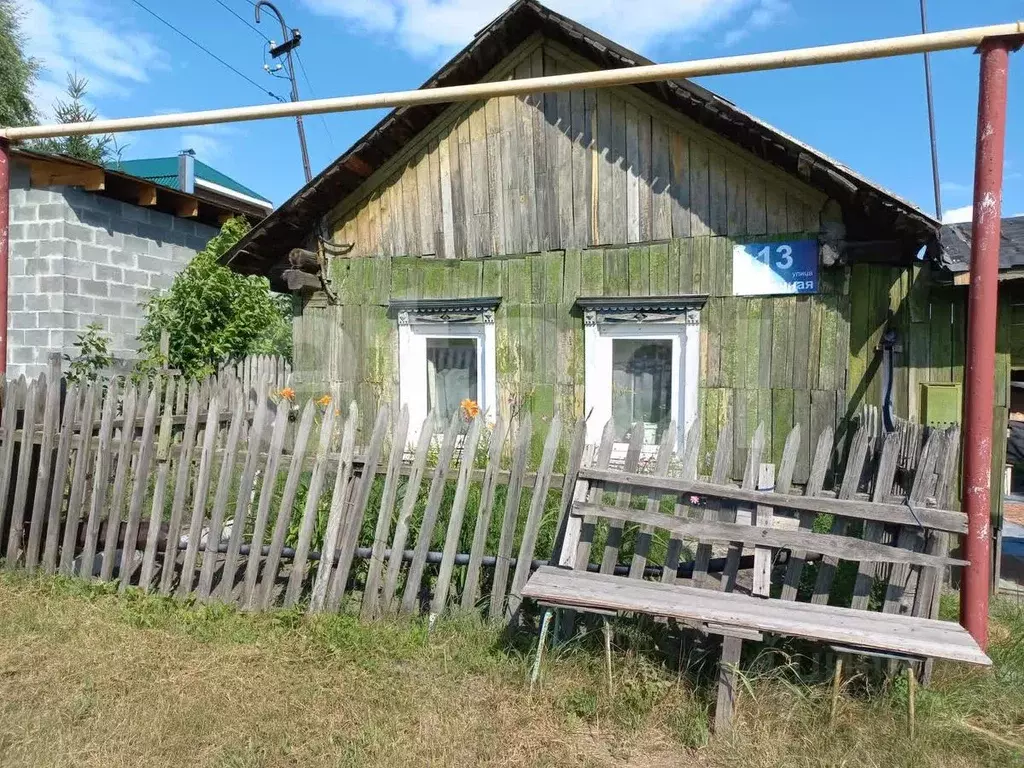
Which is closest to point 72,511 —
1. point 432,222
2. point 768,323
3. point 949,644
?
point 432,222

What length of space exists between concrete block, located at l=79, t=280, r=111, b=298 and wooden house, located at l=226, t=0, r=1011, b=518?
2.70 m

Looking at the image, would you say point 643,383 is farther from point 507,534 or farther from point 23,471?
point 23,471

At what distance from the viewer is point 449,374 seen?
737 centimetres

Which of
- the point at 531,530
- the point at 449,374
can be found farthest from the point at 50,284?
the point at 531,530

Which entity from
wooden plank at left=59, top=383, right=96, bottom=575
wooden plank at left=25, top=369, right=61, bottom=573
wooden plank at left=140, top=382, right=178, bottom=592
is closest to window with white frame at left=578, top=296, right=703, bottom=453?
wooden plank at left=140, top=382, right=178, bottom=592

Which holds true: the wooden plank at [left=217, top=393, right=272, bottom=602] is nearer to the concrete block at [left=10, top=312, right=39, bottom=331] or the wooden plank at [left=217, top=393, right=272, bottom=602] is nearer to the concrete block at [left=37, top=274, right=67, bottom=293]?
the concrete block at [left=37, top=274, right=67, bottom=293]

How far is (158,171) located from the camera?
24344 millimetres

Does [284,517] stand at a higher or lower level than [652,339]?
lower

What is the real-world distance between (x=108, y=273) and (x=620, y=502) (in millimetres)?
8676

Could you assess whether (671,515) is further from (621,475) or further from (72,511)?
(72,511)

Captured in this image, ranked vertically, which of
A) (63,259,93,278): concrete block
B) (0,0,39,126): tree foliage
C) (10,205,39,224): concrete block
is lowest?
(63,259,93,278): concrete block

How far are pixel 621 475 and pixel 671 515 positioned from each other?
304 mm

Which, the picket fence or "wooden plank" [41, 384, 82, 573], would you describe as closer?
the picket fence

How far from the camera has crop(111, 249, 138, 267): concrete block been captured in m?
9.41
